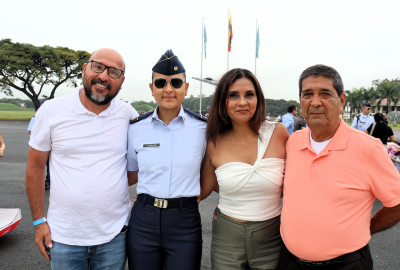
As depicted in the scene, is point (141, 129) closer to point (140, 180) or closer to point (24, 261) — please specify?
point (140, 180)

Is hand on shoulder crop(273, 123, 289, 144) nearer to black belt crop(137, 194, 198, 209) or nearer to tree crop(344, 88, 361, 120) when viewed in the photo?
black belt crop(137, 194, 198, 209)

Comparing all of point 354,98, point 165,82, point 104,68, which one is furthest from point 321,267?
point 354,98

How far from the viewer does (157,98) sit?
7.32ft

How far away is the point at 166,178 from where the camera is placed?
2.09 meters

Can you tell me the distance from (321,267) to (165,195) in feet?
3.89

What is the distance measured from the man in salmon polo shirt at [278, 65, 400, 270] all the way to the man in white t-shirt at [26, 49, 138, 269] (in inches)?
51.7

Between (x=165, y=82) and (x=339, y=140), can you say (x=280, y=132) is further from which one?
(x=165, y=82)

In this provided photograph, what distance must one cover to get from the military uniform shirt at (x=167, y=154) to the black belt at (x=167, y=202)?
0.10ft

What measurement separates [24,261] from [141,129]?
2649mm

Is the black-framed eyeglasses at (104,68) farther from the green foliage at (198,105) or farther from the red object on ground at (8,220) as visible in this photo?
the red object on ground at (8,220)

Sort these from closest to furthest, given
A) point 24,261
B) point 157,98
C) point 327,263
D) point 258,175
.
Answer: point 327,263 → point 258,175 → point 157,98 → point 24,261

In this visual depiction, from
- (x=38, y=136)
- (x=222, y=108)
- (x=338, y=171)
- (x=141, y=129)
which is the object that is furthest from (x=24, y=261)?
(x=338, y=171)

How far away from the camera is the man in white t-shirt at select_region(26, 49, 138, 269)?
202 cm

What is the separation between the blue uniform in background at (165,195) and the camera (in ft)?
6.66
